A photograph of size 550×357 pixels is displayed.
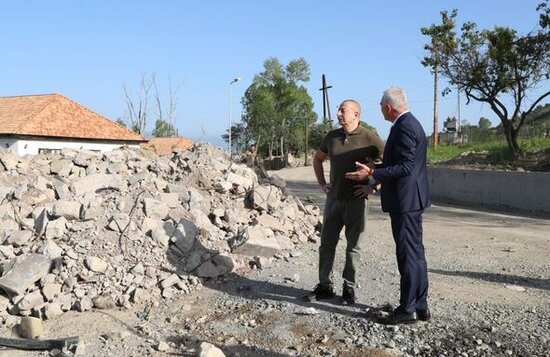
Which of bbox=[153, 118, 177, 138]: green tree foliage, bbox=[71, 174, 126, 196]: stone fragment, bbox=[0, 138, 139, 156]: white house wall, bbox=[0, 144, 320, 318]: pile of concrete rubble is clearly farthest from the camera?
bbox=[153, 118, 177, 138]: green tree foliage

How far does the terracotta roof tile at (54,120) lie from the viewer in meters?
30.2

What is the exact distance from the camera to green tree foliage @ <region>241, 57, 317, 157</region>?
50969 mm

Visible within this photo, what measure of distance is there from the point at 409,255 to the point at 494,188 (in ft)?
35.5

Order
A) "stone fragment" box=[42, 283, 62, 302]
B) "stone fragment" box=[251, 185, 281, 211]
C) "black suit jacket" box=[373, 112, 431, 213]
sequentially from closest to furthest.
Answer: "black suit jacket" box=[373, 112, 431, 213], "stone fragment" box=[42, 283, 62, 302], "stone fragment" box=[251, 185, 281, 211]

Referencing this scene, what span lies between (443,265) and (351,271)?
2331 mm

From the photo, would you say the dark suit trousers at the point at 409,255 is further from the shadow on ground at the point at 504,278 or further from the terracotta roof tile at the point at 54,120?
the terracotta roof tile at the point at 54,120

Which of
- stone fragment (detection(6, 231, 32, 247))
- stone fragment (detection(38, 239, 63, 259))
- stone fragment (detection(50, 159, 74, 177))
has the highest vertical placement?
stone fragment (detection(50, 159, 74, 177))

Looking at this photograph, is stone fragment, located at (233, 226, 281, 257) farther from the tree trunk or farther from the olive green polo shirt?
the tree trunk

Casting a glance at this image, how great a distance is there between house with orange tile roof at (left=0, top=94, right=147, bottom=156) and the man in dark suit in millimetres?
27399

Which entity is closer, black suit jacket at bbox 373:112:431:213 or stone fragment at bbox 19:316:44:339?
black suit jacket at bbox 373:112:431:213

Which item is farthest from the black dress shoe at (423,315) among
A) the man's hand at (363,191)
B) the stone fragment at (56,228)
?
the stone fragment at (56,228)

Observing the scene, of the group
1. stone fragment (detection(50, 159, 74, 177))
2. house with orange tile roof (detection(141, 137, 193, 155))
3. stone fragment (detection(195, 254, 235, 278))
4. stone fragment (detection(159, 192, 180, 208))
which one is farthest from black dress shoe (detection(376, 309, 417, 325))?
house with orange tile roof (detection(141, 137, 193, 155))

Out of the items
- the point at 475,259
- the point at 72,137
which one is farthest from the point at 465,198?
the point at 72,137

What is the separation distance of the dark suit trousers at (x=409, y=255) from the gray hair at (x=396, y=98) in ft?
2.68
